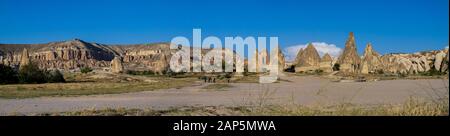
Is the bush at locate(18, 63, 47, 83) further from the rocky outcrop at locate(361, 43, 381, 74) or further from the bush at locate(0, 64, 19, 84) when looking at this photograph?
the rocky outcrop at locate(361, 43, 381, 74)

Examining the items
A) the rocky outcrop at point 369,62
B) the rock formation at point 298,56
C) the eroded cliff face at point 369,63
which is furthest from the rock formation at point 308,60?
the rocky outcrop at point 369,62

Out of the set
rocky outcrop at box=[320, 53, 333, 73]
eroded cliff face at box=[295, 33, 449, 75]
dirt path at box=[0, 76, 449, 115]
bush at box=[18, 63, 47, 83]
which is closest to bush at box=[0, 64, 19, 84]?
bush at box=[18, 63, 47, 83]

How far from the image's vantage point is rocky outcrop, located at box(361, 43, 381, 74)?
74.8 metres

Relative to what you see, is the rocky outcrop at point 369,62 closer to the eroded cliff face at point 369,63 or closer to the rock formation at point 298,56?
the eroded cliff face at point 369,63

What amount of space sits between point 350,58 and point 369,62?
6523 mm

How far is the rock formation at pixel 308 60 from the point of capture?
3501 inches

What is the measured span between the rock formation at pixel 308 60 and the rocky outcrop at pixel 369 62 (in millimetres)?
9034

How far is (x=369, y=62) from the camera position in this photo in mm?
83062
